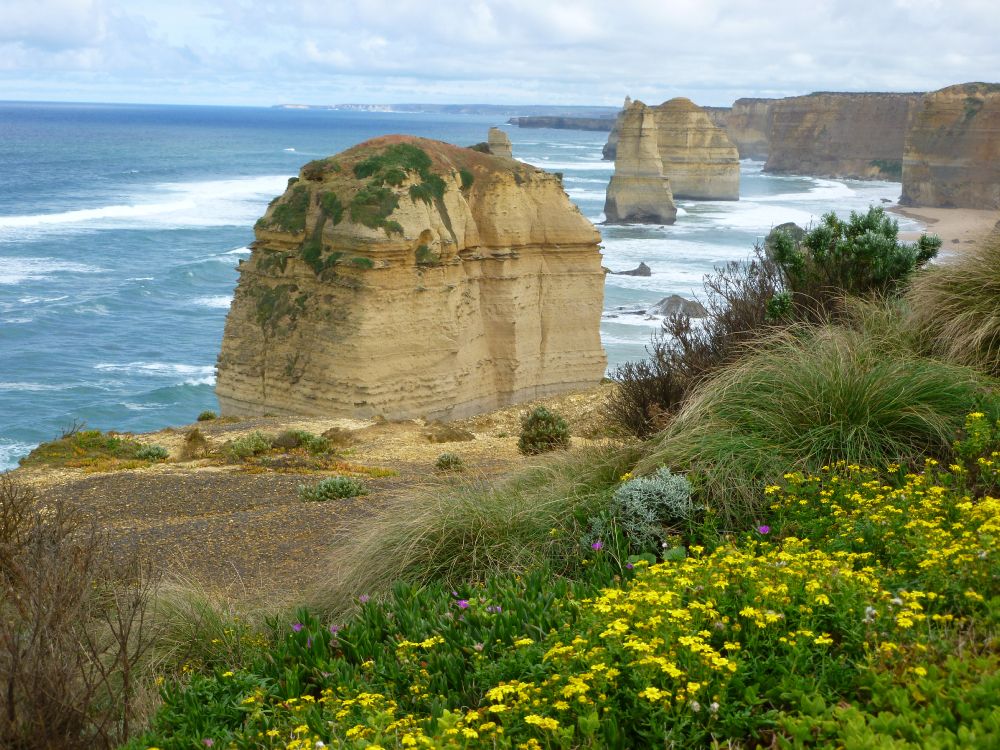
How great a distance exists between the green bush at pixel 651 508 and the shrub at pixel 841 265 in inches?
206

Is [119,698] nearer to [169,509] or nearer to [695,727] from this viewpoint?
[695,727]

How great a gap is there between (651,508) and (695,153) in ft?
283

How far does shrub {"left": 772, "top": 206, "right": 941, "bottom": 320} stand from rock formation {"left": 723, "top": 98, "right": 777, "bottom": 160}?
135m

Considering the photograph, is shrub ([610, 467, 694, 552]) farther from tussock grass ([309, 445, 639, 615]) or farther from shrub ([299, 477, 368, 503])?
shrub ([299, 477, 368, 503])

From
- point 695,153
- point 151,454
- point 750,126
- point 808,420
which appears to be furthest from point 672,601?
point 750,126

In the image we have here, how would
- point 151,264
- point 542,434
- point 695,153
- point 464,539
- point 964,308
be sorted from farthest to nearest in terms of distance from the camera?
1. point 695,153
2. point 151,264
3. point 542,434
4. point 964,308
5. point 464,539

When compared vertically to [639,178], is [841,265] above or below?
above

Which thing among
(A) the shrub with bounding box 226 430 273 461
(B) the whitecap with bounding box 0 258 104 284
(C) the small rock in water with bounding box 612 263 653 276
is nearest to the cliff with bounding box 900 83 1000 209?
(C) the small rock in water with bounding box 612 263 653 276

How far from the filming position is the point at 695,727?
396 centimetres

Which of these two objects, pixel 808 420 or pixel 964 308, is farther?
pixel 964 308

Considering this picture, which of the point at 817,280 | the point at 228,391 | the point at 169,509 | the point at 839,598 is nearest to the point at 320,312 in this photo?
the point at 228,391

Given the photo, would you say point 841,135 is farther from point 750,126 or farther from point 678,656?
point 678,656

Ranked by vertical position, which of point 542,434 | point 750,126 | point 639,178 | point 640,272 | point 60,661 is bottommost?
point 640,272

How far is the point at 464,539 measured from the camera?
7.04 metres
